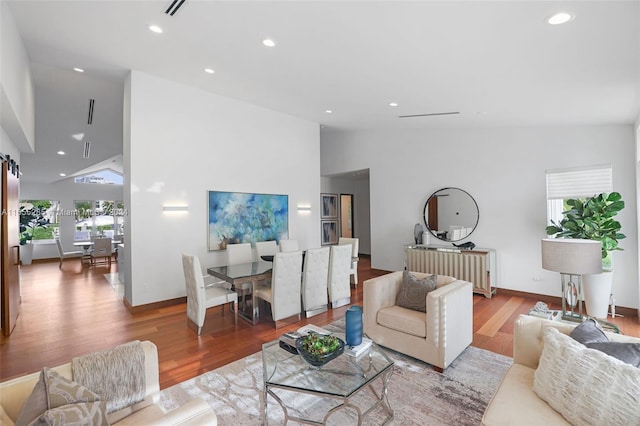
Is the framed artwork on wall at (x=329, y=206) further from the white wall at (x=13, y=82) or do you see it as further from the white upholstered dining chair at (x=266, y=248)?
the white wall at (x=13, y=82)

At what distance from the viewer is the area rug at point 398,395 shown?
2131 millimetres

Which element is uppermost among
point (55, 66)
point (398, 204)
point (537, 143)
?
point (55, 66)

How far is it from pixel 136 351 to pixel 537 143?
5.97 meters

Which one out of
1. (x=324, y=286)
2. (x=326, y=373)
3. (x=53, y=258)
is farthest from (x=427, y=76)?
(x=53, y=258)

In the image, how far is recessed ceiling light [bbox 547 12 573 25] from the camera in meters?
2.17

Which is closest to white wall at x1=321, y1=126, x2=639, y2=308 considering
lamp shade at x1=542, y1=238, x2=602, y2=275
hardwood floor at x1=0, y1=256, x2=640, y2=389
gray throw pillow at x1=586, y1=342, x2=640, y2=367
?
hardwood floor at x1=0, y1=256, x2=640, y2=389

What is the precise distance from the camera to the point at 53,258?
10.5 metres

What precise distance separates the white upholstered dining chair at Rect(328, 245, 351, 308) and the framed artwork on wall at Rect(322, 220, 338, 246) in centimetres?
440

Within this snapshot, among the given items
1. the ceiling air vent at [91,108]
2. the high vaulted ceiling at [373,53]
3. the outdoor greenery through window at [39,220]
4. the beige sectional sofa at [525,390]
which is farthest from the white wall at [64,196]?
the beige sectional sofa at [525,390]

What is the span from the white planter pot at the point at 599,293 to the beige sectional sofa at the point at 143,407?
15.9 feet

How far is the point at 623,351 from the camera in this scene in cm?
151

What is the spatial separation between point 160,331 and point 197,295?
2.52ft

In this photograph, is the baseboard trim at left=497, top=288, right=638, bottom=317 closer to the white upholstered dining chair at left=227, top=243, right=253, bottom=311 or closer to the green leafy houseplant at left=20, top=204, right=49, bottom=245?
the white upholstered dining chair at left=227, top=243, right=253, bottom=311

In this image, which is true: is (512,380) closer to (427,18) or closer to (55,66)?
(427,18)
